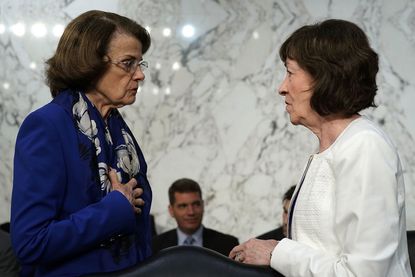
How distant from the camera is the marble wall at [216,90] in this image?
4.63m

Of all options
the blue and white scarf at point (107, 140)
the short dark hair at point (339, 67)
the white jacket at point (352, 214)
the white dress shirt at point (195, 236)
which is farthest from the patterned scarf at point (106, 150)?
the white dress shirt at point (195, 236)

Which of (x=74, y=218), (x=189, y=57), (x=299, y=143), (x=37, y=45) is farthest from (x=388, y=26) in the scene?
(x=74, y=218)

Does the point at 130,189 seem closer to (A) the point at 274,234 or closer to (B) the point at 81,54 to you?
(B) the point at 81,54

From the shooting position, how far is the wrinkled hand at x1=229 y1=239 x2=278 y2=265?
5.80 feet

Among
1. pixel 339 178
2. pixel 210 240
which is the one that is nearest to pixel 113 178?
pixel 339 178

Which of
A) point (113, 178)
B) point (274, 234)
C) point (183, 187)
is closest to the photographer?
point (113, 178)

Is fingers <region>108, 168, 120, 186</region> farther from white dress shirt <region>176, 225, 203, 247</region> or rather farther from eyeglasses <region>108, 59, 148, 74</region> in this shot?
white dress shirt <region>176, 225, 203, 247</region>

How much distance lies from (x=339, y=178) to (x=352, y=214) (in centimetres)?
9

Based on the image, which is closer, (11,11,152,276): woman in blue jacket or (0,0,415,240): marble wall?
(11,11,152,276): woman in blue jacket

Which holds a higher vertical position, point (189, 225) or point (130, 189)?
point (130, 189)

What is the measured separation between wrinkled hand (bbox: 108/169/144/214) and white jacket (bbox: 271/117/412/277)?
39 cm

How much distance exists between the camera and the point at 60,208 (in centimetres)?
179

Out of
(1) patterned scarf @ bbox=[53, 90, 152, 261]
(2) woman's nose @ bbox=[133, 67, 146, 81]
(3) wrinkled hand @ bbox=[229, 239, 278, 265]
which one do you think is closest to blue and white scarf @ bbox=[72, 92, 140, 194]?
(1) patterned scarf @ bbox=[53, 90, 152, 261]

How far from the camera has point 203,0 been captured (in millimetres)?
4727
